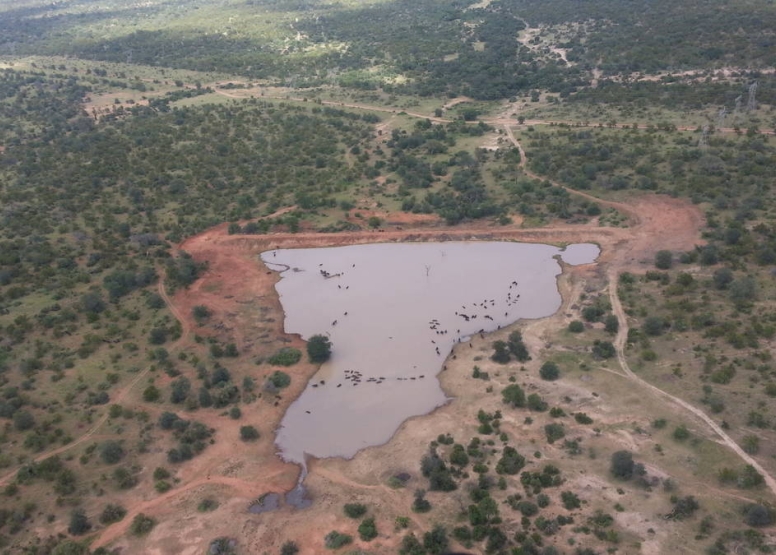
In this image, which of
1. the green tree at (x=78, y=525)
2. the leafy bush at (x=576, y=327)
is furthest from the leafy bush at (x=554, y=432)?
the green tree at (x=78, y=525)

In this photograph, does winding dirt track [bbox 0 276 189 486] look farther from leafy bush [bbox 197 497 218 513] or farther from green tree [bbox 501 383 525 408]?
green tree [bbox 501 383 525 408]

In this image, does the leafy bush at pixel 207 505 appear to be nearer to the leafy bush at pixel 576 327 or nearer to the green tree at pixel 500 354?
the green tree at pixel 500 354

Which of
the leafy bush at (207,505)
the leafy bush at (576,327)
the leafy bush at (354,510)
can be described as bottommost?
the leafy bush at (207,505)

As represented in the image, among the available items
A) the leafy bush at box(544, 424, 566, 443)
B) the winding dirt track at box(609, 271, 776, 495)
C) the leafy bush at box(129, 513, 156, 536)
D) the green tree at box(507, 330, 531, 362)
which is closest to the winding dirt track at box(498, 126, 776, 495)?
the winding dirt track at box(609, 271, 776, 495)

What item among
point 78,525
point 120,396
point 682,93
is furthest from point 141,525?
point 682,93

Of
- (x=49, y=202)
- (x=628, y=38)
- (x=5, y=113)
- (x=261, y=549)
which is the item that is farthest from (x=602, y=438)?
(x=5, y=113)

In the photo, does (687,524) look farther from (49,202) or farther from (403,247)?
(49,202)
